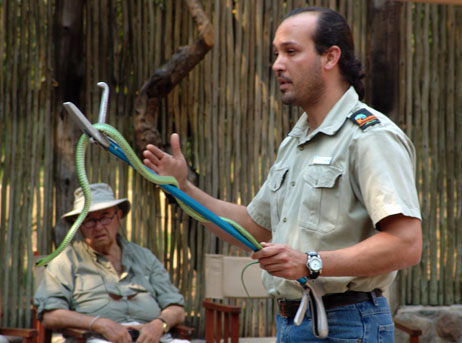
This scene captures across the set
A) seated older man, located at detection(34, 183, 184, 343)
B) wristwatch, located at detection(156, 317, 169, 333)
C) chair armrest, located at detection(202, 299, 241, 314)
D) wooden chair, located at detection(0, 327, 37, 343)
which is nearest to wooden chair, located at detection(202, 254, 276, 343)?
chair armrest, located at detection(202, 299, 241, 314)

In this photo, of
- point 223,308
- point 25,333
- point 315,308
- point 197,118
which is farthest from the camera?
point 197,118

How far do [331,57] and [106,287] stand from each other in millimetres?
2666

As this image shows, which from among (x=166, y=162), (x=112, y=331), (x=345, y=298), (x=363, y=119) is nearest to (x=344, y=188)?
(x=363, y=119)

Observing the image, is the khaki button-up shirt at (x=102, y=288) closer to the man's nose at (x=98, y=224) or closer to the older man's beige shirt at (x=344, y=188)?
the man's nose at (x=98, y=224)

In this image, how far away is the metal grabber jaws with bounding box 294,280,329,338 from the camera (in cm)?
199

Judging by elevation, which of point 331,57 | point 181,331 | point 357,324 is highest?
point 331,57

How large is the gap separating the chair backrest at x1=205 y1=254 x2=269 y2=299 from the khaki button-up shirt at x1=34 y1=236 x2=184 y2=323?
19.9 inches

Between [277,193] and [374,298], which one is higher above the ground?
[277,193]

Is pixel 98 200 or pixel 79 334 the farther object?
pixel 98 200

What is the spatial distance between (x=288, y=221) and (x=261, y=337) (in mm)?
3396

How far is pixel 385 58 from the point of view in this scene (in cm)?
526

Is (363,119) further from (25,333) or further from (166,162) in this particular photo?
(25,333)

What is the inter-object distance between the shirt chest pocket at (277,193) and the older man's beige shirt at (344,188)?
0.13ft

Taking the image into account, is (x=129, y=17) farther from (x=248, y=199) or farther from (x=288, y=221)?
(x=288, y=221)
